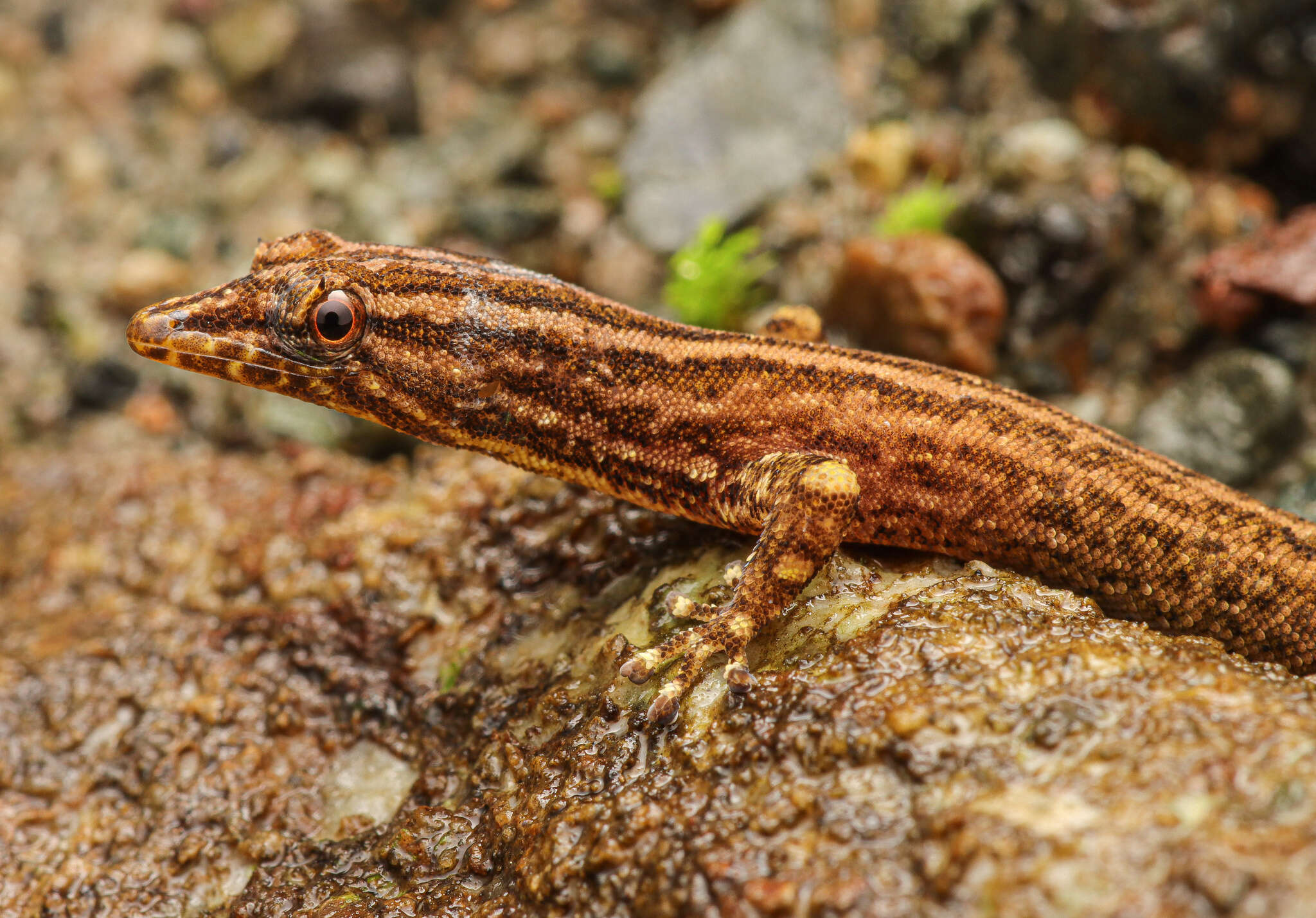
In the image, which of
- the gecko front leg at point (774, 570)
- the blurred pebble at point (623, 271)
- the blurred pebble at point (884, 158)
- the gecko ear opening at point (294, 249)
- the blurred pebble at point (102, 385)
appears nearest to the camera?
the gecko front leg at point (774, 570)

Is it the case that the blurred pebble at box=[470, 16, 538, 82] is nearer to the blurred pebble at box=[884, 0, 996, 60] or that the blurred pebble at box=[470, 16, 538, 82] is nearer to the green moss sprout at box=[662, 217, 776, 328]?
the green moss sprout at box=[662, 217, 776, 328]

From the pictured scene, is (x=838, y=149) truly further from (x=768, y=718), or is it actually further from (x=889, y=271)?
(x=768, y=718)

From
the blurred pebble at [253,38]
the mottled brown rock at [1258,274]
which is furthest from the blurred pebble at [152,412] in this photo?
the mottled brown rock at [1258,274]

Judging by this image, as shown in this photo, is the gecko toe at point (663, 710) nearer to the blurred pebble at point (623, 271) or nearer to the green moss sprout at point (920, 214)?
the green moss sprout at point (920, 214)

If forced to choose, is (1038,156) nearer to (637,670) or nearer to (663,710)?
(637,670)

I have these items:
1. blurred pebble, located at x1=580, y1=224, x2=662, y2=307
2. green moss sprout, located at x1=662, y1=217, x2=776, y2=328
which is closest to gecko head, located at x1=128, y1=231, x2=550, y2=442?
green moss sprout, located at x1=662, y1=217, x2=776, y2=328
